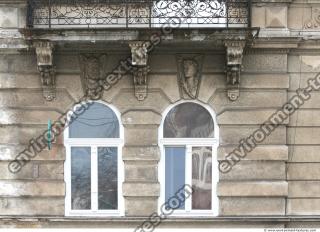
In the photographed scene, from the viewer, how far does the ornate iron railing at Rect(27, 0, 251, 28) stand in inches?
342

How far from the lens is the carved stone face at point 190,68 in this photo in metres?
8.81

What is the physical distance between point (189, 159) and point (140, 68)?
1.69 meters

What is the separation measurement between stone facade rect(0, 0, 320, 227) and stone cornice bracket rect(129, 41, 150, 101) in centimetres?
2

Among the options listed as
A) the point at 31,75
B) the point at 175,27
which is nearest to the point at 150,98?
the point at 175,27

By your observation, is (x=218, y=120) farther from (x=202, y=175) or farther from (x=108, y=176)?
(x=108, y=176)

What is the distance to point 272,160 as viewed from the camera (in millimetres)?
8867

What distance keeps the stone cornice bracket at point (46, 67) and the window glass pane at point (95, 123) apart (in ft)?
1.87

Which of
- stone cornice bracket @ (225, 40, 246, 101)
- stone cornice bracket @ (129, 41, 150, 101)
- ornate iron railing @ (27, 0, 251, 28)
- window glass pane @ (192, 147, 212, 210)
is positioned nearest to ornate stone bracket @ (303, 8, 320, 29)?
ornate iron railing @ (27, 0, 251, 28)

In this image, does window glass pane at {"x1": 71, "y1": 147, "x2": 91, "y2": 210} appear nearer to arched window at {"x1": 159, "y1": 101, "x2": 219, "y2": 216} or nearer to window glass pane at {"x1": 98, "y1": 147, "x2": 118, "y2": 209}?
window glass pane at {"x1": 98, "y1": 147, "x2": 118, "y2": 209}

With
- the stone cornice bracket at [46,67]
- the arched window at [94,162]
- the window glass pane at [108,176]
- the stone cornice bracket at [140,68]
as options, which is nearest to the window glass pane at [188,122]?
the stone cornice bracket at [140,68]

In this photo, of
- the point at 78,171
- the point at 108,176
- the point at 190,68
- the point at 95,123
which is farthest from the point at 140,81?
the point at 78,171

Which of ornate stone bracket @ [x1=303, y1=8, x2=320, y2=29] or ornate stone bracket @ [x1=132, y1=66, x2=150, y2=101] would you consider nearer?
ornate stone bracket @ [x1=132, y1=66, x2=150, y2=101]

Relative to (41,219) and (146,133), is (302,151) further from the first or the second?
(41,219)

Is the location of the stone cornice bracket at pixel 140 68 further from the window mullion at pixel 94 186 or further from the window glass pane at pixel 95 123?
the window mullion at pixel 94 186
